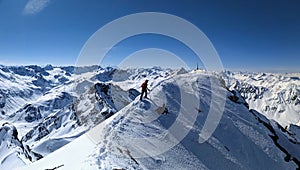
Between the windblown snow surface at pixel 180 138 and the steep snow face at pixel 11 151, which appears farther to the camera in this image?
the steep snow face at pixel 11 151

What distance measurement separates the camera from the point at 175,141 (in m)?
26.9

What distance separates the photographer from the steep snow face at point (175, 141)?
74.1ft

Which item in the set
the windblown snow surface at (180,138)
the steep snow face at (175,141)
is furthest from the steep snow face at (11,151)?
the steep snow face at (175,141)

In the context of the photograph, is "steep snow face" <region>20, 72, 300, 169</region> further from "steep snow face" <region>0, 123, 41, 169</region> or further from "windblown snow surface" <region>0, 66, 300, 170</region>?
"steep snow face" <region>0, 123, 41, 169</region>

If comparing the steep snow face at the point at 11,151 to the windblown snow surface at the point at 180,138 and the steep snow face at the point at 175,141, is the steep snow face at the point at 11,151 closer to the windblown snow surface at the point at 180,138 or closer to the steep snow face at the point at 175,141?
the windblown snow surface at the point at 180,138

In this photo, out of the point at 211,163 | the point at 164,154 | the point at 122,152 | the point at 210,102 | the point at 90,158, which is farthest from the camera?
the point at 210,102

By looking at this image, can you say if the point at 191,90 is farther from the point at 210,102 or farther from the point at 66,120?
the point at 66,120

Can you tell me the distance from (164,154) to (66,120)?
15380 cm

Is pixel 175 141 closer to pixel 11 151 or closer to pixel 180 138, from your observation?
pixel 180 138

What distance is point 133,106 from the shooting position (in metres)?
32.2

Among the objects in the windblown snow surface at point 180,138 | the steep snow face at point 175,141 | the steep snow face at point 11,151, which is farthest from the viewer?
the steep snow face at point 11,151

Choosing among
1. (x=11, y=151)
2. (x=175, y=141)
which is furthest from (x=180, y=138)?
(x=11, y=151)

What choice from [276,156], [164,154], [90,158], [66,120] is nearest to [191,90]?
[276,156]

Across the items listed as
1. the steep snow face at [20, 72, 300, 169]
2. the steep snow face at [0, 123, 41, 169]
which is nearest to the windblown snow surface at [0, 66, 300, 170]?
the steep snow face at [20, 72, 300, 169]
